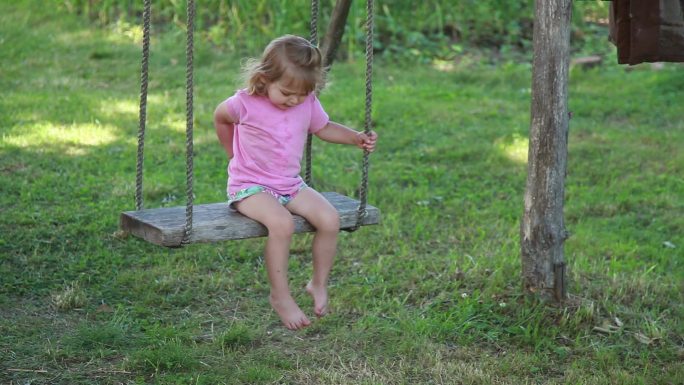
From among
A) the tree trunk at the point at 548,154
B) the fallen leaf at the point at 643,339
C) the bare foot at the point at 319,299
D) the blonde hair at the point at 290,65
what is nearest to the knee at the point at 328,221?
the bare foot at the point at 319,299

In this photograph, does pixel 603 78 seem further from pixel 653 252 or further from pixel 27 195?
pixel 27 195

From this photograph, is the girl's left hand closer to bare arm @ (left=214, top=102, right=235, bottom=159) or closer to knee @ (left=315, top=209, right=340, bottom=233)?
knee @ (left=315, top=209, right=340, bottom=233)

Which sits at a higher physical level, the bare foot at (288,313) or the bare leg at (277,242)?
the bare leg at (277,242)

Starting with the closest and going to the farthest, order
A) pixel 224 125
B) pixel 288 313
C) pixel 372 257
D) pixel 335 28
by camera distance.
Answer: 1. pixel 288 313
2. pixel 224 125
3. pixel 335 28
4. pixel 372 257

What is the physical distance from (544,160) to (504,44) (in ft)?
22.7

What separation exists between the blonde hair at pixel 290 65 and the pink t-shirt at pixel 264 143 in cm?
11

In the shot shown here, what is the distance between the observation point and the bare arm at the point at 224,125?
4.11 meters

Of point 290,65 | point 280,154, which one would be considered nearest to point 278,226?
point 280,154

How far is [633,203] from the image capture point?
6715 mm

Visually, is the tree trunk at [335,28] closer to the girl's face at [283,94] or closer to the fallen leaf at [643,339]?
the girl's face at [283,94]

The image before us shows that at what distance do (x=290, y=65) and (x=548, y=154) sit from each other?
148 centimetres

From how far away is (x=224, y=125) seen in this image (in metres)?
4.18

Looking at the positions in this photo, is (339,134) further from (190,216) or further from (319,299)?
(190,216)

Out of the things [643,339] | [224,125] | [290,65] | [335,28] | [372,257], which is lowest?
[643,339]
